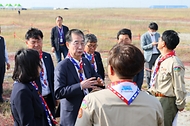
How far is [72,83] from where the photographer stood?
3416mm

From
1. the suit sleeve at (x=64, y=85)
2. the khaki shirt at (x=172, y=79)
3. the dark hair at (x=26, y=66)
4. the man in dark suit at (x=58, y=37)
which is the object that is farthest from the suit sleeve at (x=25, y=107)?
the man in dark suit at (x=58, y=37)

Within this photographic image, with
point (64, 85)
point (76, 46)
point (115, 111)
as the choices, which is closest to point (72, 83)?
point (64, 85)

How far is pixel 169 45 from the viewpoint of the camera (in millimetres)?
4094

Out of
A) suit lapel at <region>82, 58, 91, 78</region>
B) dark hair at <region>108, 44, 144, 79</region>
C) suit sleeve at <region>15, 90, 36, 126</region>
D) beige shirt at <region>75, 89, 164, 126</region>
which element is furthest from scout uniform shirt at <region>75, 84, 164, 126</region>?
suit lapel at <region>82, 58, 91, 78</region>

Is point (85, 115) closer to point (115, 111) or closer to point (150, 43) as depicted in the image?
point (115, 111)

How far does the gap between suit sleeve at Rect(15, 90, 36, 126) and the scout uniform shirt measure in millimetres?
785

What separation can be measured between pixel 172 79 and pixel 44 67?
1740 mm

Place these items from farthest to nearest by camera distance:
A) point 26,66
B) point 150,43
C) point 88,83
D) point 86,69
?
point 150,43 → point 86,69 → point 88,83 → point 26,66

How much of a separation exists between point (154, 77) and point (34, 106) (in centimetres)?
193

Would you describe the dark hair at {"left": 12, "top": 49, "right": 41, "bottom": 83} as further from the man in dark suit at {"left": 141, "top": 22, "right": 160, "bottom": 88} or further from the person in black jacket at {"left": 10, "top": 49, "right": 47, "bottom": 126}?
the man in dark suit at {"left": 141, "top": 22, "right": 160, "bottom": 88}

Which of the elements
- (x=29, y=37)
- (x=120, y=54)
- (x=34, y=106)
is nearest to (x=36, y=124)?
(x=34, y=106)

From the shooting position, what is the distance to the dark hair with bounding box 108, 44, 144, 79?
6.95ft

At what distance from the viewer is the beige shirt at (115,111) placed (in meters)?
2.09

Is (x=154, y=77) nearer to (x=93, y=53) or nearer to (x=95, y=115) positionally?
(x=93, y=53)
